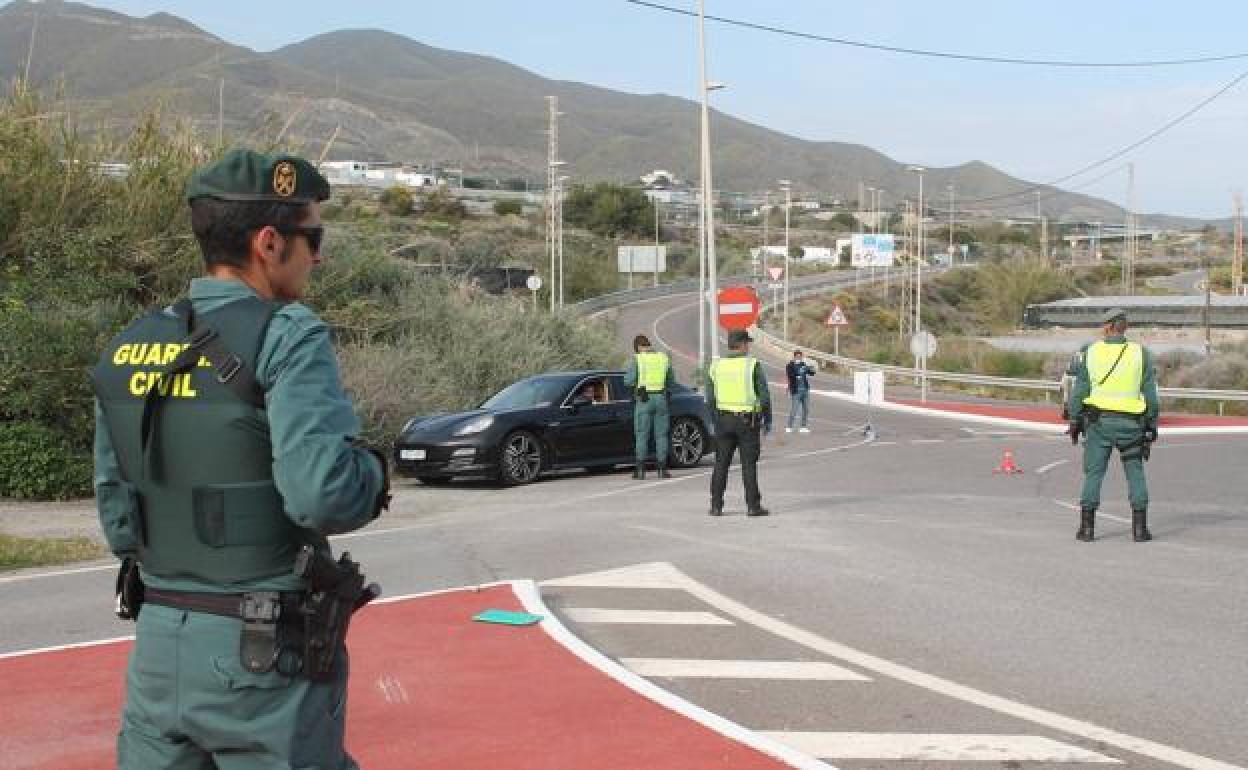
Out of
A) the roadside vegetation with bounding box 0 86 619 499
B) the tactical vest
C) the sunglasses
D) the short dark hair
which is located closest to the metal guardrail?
the roadside vegetation with bounding box 0 86 619 499

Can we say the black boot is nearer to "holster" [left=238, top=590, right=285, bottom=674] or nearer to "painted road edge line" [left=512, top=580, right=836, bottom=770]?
"painted road edge line" [left=512, top=580, right=836, bottom=770]

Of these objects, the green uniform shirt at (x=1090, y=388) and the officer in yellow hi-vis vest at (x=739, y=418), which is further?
the officer in yellow hi-vis vest at (x=739, y=418)

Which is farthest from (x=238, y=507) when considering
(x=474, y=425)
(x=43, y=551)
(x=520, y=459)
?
(x=520, y=459)

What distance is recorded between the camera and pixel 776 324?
87312 millimetres

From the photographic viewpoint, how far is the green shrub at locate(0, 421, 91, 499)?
1714 cm

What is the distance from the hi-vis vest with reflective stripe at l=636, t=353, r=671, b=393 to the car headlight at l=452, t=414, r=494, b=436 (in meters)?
2.25

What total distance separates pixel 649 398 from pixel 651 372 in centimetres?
38

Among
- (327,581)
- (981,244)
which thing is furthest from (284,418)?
(981,244)

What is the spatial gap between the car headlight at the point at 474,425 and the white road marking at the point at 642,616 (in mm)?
9951

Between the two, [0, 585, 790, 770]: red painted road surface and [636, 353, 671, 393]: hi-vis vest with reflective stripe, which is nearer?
[0, 585, 790, 770]: red painted road surface

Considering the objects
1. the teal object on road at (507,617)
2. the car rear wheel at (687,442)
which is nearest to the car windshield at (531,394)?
the car rear wheel at (687,442)

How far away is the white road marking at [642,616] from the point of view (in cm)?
928

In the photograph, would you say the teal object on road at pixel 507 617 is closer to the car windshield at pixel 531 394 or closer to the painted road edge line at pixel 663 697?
the painted road edge line at pixel 663 697

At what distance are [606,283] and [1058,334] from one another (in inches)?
1397
